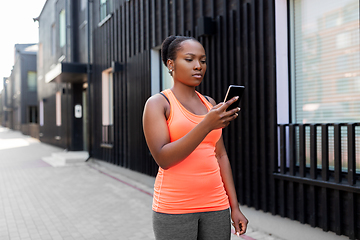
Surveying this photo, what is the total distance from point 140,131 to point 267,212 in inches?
175

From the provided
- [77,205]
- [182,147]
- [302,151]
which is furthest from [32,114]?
[182,147]

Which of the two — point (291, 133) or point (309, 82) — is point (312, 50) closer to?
point (309, 82)

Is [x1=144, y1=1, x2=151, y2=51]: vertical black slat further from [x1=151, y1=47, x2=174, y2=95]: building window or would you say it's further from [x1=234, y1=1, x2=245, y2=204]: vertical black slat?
[x1=234, y1=1, x2=245, y2=204]: vertical black slat

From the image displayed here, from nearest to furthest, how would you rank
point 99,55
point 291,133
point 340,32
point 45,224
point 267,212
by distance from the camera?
1. point 340,32
2. point 291,133
3. point 267,212
4. point 45,224
5. point 99,55

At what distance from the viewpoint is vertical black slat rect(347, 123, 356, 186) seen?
11.1 feet

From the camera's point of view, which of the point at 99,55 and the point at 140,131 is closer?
the point at 140,131

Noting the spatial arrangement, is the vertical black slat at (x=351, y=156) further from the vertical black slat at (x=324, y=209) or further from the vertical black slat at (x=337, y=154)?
the vertical black slat at (x=324, y=209)

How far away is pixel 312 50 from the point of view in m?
4.14

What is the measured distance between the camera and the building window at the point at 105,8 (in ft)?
33.5

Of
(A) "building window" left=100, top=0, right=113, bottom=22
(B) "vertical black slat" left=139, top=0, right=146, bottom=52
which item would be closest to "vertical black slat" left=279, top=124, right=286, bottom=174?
(B) "vertical black slat" left=139, top=0, right=146, bottom=52

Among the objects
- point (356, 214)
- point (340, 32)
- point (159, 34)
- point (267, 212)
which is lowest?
point (267, 212)

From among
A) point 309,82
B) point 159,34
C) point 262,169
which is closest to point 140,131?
point 159,34

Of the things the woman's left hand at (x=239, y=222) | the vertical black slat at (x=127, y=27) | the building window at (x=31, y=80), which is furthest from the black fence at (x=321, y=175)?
the building window at (x=31, y=80)

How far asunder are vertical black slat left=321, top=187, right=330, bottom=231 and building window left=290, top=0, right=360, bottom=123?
87 cm
